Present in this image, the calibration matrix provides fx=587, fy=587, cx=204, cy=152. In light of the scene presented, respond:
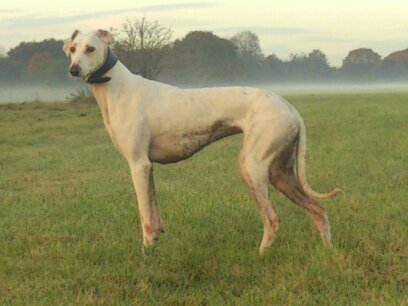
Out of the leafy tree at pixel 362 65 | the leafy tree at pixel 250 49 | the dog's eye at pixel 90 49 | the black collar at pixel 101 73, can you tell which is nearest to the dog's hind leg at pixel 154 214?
the black collar at pixel 101 73

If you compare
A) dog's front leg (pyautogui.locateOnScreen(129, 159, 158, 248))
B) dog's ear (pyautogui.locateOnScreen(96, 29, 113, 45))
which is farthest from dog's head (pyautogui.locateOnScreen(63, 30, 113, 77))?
dog's front leg (pyautogui.locateOnScreen(129, 159, 158, 248))

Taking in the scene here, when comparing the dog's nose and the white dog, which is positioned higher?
the dog's nose

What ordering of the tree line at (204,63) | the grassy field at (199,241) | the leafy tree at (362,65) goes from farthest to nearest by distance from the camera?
the leafy tree at (362,65) < the tree line at (204,63) < the grassy field at (199,241)

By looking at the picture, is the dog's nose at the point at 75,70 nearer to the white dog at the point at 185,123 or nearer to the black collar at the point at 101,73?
the white dog at the point at 185,123

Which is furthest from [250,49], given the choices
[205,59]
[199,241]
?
[199,241]

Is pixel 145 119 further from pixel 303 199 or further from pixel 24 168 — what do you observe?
pixel 24 168

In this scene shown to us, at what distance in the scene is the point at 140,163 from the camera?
5848 mm

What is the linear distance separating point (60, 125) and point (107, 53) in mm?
17844

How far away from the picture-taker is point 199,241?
6328mm

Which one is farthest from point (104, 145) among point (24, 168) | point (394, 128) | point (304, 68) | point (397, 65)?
point (397, 65)

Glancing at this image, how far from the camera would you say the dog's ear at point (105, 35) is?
5.80 metres

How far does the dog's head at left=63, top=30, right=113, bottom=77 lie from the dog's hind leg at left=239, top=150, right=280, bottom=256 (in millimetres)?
1699

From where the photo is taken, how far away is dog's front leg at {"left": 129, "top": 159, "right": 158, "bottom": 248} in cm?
585

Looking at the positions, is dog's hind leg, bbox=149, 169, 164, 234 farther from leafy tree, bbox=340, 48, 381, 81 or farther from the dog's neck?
leafy tree, bbox=340, 48, 381, 81
